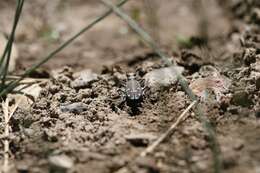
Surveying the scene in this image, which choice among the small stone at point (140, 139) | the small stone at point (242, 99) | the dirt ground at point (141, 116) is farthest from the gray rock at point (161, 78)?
the small stone at point (140, 139)

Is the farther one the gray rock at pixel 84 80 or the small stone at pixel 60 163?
the gray rock at pixel 84 80

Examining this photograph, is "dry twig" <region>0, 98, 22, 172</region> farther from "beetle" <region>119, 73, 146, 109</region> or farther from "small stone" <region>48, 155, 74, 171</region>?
"beetle" <region>119, 73, 146, 109</region>

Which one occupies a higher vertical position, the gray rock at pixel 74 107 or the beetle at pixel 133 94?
the beetle at pixel 133 94

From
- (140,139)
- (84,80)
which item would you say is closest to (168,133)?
(140,139)

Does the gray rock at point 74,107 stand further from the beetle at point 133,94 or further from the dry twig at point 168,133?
the dry twig at point 168,133

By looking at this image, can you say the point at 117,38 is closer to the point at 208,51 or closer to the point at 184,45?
the point at 184,45

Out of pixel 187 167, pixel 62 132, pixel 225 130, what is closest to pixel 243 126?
pixel 225 130

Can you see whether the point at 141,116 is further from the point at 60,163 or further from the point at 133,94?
the point at 60,163
